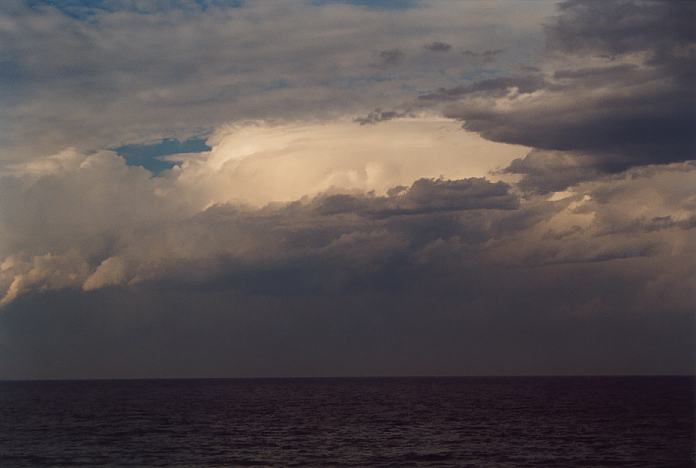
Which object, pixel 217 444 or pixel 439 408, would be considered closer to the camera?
pixel 217 444

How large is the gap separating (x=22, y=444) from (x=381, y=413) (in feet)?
159

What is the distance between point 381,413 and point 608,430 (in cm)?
3298

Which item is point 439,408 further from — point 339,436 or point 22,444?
point 22,444

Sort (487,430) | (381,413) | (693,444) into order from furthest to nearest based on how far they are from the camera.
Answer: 1. (381,413)
2. (487,430)
3. (693,444)

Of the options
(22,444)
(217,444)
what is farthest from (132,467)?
(22,444)

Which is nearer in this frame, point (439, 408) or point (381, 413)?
point (381, 413)

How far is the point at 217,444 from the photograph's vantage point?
2510 inches

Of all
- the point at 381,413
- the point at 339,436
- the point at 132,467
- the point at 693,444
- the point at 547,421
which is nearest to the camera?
the point at 132,467

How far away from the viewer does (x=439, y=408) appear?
110688 mm

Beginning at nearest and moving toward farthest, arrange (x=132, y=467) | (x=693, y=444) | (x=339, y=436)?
(x=132, y=467), (x=693, y=444), (x=339, y=436)

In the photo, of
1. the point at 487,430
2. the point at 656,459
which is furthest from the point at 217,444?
the point at 656,459

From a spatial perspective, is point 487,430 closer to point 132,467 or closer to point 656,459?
point 656,459

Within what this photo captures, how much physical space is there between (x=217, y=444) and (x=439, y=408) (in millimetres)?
53589

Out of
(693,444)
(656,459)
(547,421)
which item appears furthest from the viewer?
(547,421)
